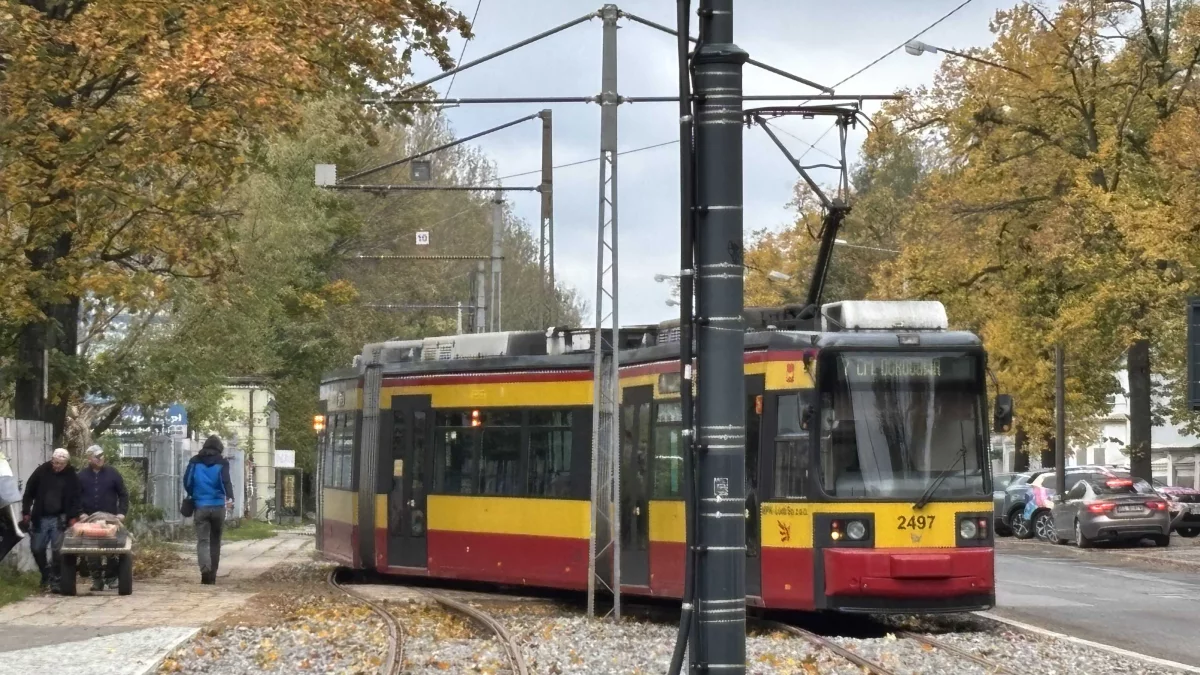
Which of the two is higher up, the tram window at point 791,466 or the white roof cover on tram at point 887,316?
the white roof cover on tram at point 887,316

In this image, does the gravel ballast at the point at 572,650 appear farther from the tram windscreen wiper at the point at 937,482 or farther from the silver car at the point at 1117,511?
the silver car at the point at 1117,511

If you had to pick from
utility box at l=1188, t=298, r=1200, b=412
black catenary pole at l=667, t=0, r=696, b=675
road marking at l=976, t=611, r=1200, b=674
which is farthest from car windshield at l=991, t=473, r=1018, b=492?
black catenary pole at l=667, t=0, r=696, b=675

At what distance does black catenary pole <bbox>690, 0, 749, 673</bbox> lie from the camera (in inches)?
337

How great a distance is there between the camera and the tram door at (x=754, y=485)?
53.7 ft

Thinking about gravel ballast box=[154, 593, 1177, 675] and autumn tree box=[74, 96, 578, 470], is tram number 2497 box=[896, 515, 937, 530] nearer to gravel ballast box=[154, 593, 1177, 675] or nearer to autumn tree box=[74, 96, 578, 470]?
gravel ballast box=[154, 593, 1177, 675]

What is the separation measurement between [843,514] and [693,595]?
7350 mm

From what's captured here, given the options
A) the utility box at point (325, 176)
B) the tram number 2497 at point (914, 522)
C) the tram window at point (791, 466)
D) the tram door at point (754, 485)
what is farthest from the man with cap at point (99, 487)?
the utility box at point (325, 176)

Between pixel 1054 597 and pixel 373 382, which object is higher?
pixel 373 382

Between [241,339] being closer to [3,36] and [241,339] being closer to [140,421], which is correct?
[140,421]

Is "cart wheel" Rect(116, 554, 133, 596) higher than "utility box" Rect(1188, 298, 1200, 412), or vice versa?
"utility box" Rect(1188, 298, 1200, 412)

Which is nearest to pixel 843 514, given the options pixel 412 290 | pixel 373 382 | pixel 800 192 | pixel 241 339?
pixel 373 382

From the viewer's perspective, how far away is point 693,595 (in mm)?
8711

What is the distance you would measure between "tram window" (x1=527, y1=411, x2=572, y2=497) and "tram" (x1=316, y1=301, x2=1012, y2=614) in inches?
0.8

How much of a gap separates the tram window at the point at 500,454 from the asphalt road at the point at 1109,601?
17.7ft
